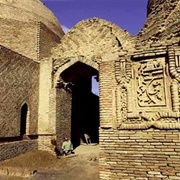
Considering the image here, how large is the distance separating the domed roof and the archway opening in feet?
16.0

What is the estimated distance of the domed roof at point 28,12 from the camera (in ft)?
46.0

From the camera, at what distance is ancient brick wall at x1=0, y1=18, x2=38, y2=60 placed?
42.3 ft

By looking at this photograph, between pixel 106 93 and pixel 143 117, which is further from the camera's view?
pixel 106 93

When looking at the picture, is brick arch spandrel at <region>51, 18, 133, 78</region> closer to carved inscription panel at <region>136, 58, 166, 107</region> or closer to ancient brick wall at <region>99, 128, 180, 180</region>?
carved inscription panel at <region>136, 58, 166, 107</region>

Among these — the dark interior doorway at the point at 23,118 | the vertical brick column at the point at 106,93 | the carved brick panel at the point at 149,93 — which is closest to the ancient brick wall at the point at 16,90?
the dark interior doorway at the point at 23,118

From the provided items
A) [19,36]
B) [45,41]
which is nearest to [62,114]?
[45,41]

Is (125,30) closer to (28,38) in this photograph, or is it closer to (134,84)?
(28,38)

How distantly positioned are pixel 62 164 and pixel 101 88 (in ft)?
16.2

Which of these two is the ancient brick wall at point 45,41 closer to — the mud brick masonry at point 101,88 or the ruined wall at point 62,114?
the mud brick masonry at point 101,88

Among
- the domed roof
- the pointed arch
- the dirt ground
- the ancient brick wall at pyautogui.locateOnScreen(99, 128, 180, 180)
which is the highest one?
the domed roof

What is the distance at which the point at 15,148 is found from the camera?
31.5 feet

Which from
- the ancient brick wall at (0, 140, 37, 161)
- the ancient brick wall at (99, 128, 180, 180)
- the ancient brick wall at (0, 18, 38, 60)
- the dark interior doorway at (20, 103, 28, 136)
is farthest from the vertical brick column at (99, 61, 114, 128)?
the ancient brick wall at (0, 18, 38, 60)

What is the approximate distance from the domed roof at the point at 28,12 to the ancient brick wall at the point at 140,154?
11.6 meters

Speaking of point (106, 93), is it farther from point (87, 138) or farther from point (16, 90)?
point (87, 138)
